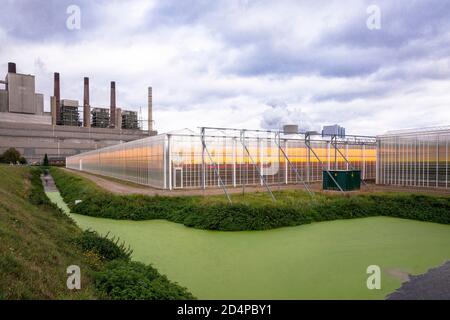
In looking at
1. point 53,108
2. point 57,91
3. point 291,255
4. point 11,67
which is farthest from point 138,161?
point 11,67

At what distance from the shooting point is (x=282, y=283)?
7879 mm

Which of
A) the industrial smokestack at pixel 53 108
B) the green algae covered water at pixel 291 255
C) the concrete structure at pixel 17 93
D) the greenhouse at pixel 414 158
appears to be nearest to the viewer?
the green algae covered water at pixel 291 255

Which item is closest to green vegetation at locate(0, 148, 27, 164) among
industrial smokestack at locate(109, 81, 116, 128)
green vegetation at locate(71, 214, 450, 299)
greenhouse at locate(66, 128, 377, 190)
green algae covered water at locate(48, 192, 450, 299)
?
industrial smokestack at locate(109, 81, 116, 128)

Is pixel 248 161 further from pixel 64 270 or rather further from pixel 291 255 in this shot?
pixel 64 270

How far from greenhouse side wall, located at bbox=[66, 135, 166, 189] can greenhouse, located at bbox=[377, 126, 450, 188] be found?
64.7ft

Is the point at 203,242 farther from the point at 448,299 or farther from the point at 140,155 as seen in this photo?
the point at 140,155

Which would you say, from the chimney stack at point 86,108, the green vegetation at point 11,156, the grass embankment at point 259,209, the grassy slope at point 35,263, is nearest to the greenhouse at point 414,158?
the grass embankment at point 259,209

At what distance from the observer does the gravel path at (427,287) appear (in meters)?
7.30

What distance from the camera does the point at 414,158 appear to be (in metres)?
26.3

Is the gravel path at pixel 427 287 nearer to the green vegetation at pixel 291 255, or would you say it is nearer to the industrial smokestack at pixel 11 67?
the green vegetation at pixel 291 255

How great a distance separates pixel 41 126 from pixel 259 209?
80.2 meters

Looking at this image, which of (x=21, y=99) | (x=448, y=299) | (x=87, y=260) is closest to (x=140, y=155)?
(x=87, y=260)

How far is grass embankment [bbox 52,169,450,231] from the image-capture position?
14.7 metres

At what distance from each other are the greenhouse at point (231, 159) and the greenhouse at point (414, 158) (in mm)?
3088
